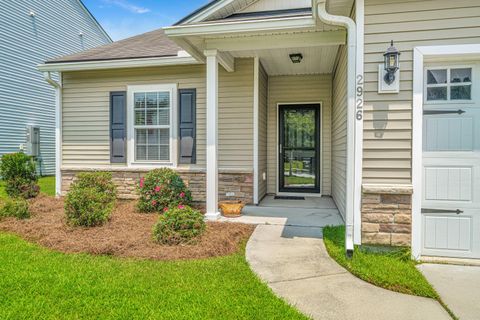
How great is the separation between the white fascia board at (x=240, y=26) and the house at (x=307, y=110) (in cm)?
2

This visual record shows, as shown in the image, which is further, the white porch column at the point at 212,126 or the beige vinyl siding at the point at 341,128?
the white porch column at the point at 212,126

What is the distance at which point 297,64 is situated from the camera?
644 cm

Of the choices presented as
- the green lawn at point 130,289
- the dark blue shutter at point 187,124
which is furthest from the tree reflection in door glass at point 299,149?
the green lawn at point 130,289

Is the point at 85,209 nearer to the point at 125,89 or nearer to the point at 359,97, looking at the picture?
the point at 125,89

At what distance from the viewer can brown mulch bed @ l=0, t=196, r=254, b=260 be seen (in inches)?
141

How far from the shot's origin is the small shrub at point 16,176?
22.1ft

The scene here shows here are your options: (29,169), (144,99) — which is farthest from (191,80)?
(29,169)

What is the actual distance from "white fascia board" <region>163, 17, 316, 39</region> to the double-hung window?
220 cm

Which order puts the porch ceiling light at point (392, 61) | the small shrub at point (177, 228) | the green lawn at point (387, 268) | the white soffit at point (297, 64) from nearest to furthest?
the green lawn at point (387, 268) → the porch ceiling light at point (392, 61) → the small shrub at point (177, 228) → the white soffit at point (297, 64)

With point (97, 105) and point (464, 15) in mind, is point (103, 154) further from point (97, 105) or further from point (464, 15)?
point (464, 15)

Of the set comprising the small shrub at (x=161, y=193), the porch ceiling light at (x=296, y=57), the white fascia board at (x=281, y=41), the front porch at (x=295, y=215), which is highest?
the porch ceiling light at (x=296, y=57)

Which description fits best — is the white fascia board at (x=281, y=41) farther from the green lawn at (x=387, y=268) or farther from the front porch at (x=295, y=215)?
the green lawn at (x=387, y=268)

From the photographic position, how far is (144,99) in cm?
689

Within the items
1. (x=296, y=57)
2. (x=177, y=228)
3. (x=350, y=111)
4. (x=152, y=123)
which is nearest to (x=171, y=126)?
(x=152, y=123)
